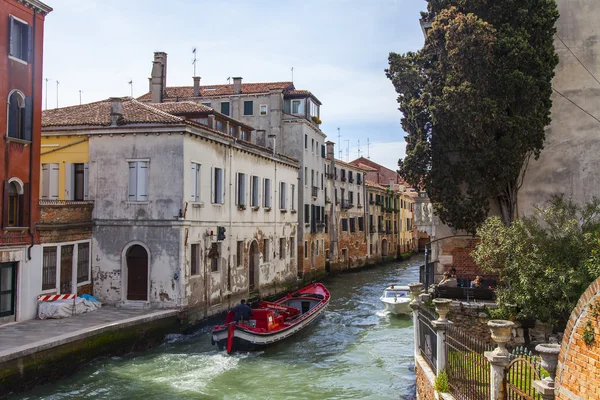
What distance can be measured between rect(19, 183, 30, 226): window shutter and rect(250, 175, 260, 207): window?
9877 millimetres

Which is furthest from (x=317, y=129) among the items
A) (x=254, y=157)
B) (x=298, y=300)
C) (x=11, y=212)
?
(x=11, y=212)

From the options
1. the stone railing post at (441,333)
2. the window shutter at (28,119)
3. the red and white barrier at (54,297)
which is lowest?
the red and white barrier at (54,297)

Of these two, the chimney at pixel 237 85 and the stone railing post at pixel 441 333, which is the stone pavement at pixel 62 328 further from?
the chimney at pixel 237 85

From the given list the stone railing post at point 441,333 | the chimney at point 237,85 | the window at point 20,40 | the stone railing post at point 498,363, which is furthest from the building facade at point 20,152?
the chimney at point 237,85

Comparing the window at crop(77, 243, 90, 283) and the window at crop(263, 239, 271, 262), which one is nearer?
the window at crop(77, 243, 90, 283)

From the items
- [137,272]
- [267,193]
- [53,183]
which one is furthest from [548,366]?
[267,193]

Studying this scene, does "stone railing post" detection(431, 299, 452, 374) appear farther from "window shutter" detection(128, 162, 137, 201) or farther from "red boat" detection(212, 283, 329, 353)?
"window shutter" detection(128, 162, 137, 201)

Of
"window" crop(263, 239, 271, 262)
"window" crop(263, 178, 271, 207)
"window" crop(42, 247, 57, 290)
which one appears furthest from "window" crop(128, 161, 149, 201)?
"window" crop(263, 239, 271, 262)

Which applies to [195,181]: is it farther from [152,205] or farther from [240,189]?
[240,189]

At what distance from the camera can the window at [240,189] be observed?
21769 mm

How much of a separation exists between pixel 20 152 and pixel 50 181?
463 cm

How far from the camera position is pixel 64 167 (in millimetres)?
18734

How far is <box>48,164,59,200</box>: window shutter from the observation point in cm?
1888

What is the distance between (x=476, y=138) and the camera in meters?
13.9
